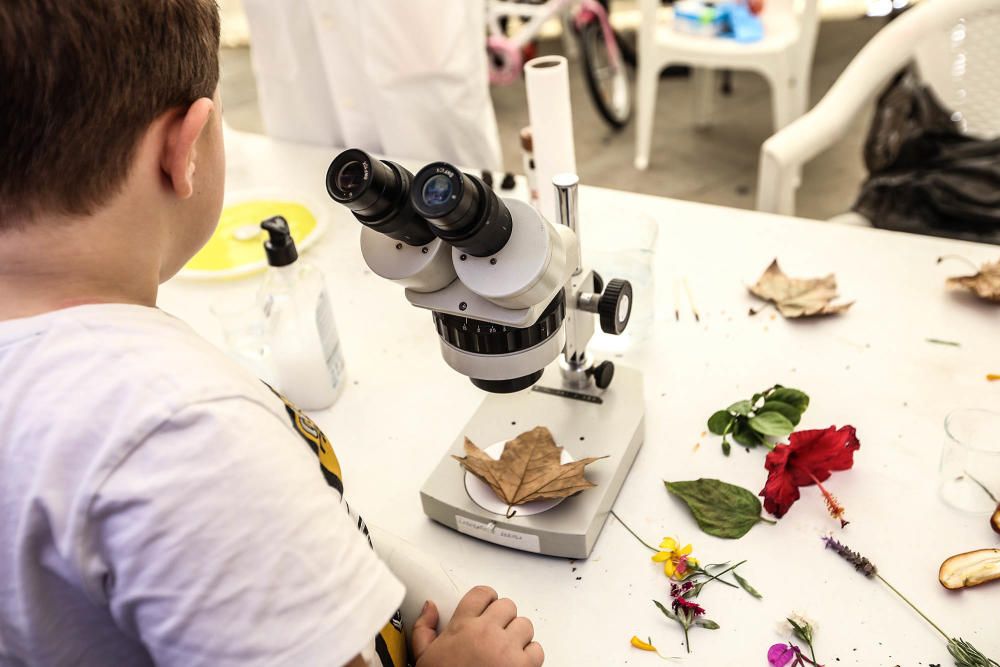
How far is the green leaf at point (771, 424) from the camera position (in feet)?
2.78

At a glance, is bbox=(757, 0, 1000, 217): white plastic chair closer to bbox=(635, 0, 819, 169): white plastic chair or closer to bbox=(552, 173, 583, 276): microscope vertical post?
bbox=(552, 173, 583, 276): microscope vertical post

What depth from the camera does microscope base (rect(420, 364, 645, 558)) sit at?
761mm

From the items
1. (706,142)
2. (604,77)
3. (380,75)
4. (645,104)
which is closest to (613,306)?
(380,75)

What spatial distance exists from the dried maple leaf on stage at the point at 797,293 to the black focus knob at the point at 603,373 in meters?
0.31

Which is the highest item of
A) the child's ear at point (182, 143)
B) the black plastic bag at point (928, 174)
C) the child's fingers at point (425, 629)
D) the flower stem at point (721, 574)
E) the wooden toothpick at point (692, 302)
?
the child's ear at point (182, 143)

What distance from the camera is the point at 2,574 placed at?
469 millimetres

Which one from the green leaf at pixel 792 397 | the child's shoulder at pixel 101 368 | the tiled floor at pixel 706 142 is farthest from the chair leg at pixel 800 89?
the child's shoulder at pixel 101 368

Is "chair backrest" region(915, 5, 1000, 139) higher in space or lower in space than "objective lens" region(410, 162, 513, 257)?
lower

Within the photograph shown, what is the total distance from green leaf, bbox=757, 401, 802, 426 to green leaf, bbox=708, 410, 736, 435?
0.04 meters

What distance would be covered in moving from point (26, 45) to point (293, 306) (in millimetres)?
535

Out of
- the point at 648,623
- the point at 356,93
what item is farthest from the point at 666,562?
the point at 356,93

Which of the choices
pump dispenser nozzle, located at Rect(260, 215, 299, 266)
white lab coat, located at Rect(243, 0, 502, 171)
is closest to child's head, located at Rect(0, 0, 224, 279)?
pump dispenser nozzle, located at Rect(260, 215, 299, 266)

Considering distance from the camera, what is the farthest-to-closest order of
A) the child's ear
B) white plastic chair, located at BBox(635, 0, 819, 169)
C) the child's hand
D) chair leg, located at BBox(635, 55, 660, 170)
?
1. chair leg, located at BBox(635, 55, 660, 170)
2. white plastic chair, located at BBox(635, 0, 819, 169)
3. the child's hand
4. the child's ear

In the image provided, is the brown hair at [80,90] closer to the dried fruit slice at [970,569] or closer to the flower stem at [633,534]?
the flower stem at [633,534]
